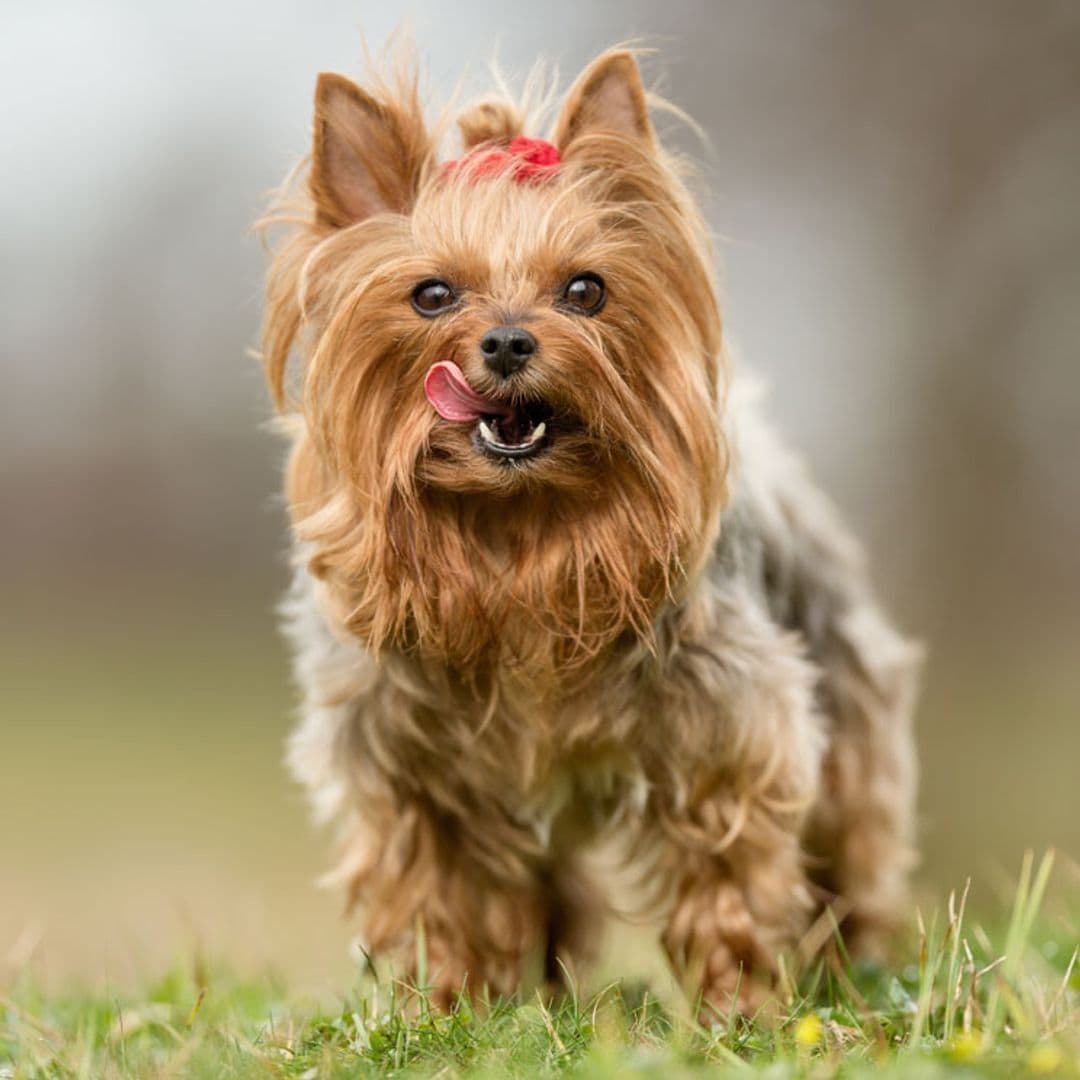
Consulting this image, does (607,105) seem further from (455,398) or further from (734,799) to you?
(734,799)

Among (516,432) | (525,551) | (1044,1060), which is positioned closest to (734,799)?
(525,551)

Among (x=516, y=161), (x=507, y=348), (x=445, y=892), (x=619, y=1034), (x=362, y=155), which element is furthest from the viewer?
(x=445, y=892)

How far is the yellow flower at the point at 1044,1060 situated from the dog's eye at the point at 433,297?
1.93 metres

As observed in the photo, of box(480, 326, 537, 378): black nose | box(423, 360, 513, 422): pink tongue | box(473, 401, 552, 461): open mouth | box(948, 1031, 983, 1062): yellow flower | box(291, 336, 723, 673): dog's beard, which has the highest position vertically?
box(480, 326, 537, 378): black nose

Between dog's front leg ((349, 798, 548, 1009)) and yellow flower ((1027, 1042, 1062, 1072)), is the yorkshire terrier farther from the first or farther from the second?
yellow flower ((1027, 1042, 1062, 1072))

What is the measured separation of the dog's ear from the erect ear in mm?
343

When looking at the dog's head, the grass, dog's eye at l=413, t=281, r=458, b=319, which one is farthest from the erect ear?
the grass

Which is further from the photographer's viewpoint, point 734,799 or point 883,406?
point 883,406

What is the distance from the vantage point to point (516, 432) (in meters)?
3.62

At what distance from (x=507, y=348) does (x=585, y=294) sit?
304 mm

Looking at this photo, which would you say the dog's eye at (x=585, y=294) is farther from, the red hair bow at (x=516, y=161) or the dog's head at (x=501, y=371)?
the red hair bow at (x=516, y=161)

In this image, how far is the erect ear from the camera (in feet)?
12.5

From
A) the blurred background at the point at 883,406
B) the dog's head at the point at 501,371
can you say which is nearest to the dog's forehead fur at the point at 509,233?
the dog's head at the point at 501,371

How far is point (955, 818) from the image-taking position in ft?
37.9
